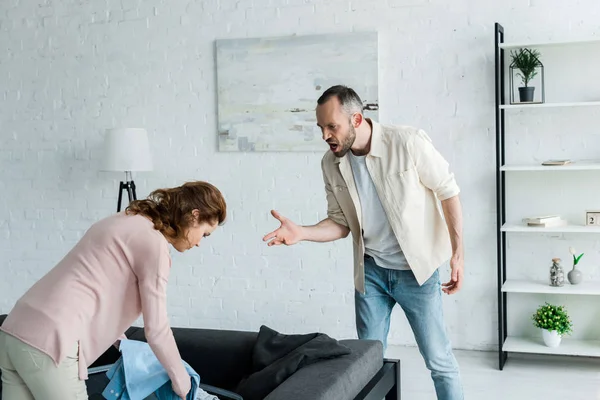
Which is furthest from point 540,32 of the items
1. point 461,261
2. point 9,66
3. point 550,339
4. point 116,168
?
point 9,66

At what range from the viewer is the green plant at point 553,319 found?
471 centimetres

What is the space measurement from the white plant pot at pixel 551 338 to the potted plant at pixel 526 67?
1.34m

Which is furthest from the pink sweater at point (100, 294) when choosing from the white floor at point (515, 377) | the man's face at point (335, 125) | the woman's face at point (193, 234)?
the white floor at point (515, 377)

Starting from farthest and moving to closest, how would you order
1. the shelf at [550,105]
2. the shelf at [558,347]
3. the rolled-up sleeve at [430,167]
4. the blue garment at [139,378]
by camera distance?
the shelf at [558,347] < the shelf at [550,105] < the rolled-up sleeve at [430,167] < the blue garment at [139,378]

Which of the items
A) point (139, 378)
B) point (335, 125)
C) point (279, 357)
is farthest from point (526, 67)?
point (139, 378)

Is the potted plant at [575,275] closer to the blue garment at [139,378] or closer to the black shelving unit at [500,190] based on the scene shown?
the black shelving unit at [500,190]

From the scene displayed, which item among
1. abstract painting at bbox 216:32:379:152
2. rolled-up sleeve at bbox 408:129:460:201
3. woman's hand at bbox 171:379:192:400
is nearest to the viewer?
woman's hand at bbox 171:379:192:400

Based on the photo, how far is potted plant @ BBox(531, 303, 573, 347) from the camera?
470 centimetres

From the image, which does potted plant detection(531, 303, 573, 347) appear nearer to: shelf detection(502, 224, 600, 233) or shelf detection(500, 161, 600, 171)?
shelf detection(502, 224, 600, 233)

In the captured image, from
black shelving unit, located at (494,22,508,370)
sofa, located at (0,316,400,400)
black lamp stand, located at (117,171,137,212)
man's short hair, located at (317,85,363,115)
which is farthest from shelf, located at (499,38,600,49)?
black lamp stand, located at (117,171,137,212)

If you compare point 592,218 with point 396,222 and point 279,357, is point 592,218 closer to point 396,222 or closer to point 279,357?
point 396,222

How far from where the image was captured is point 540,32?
4832 mm

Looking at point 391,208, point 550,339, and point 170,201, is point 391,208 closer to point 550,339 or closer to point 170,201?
point 170,201

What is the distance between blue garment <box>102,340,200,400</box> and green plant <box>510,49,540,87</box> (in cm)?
294
